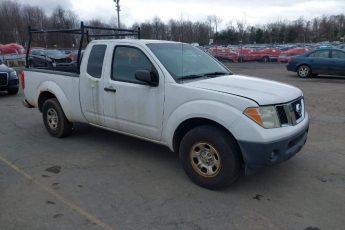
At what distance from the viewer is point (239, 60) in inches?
1307

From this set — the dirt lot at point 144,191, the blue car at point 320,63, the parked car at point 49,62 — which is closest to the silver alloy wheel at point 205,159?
the dirt lot at point 144,191

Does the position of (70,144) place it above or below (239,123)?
Answer: below

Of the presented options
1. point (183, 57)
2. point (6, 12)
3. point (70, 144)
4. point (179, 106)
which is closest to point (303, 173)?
point (179, 106)

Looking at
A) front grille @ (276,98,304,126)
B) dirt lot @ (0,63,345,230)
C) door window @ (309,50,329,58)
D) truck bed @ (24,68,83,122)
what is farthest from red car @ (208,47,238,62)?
front grille @ (276,98,304,126)

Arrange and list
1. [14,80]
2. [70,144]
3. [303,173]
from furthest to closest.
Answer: [14,80] → [70,144] → [303,173]

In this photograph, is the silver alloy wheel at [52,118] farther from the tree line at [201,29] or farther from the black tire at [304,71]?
the tree line at [201,29]

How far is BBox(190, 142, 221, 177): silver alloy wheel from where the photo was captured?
4277 millimetres

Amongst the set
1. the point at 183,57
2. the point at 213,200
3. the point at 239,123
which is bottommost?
the point at 213,200

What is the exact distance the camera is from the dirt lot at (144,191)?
12.0 ft

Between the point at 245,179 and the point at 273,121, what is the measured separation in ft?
3.32

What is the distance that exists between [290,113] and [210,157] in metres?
1.07

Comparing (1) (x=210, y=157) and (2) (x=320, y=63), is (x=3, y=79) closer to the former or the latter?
(1) (x=210, y=157)

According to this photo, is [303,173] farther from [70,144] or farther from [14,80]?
[14,80]

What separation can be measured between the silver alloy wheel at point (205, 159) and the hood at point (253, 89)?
2.29 ft
